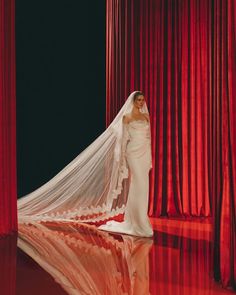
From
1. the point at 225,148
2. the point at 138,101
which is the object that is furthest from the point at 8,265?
the point at 138,101

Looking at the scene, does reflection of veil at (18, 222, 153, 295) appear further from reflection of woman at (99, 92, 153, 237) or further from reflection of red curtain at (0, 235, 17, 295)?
reflection of woman at (99, 92, 153, 237)

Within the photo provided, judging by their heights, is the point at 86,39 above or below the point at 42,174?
above

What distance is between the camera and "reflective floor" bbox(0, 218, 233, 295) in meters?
3.55

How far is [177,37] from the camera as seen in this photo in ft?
24.6

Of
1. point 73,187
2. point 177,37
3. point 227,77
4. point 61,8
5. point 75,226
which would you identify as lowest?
point 75,226

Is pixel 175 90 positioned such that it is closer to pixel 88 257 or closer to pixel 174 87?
pixel 174 87

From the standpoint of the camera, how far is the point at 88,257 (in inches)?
177

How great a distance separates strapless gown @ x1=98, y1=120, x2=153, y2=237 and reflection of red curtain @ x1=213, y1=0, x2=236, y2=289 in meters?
1.95

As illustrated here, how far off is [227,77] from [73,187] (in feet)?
10.0

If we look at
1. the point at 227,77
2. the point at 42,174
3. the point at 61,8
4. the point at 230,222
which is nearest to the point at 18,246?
the point at 230,222

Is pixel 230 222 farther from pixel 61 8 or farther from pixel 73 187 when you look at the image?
pixel 61 8

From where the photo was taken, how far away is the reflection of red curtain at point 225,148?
11.8ft

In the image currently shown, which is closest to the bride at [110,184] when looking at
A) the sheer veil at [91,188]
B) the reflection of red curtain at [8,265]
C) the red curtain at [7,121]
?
the sheer veil at [91,188]

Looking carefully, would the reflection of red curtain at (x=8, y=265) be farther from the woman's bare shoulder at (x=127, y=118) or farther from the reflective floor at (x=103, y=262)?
the woman's bare shoulder at (x=127, y=118)
